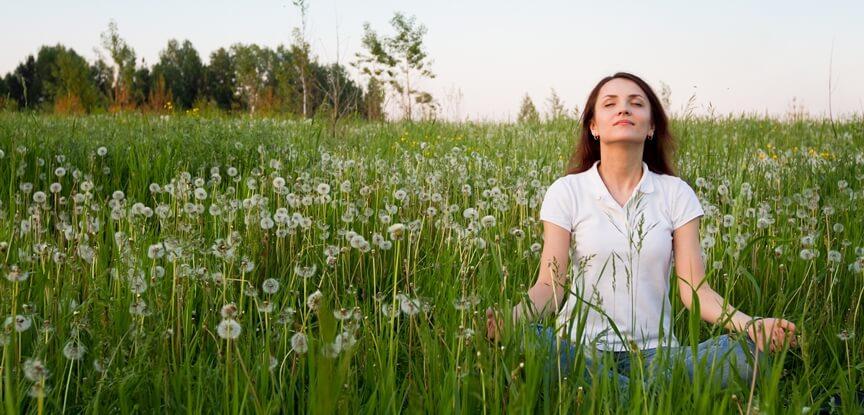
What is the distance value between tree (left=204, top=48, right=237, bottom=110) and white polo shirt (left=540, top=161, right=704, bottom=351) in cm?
7767

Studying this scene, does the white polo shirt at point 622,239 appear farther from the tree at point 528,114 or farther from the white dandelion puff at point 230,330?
the tree at point 528,114

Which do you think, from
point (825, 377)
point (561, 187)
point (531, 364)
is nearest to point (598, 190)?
point (561, 187)

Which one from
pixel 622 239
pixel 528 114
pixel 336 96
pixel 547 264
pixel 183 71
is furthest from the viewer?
pixel 183 71

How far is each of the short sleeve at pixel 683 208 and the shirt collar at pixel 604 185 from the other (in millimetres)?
119

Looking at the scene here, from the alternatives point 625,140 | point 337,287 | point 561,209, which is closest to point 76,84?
point 337,287

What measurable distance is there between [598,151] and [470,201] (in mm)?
1824

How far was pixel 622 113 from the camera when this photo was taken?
10.6 ft

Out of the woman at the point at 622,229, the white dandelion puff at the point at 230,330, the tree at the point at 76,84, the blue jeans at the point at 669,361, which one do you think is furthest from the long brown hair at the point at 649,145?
the tree at the point at 76,84

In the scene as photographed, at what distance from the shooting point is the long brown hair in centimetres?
363

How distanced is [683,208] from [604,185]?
338mm

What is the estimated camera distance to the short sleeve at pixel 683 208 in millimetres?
3244

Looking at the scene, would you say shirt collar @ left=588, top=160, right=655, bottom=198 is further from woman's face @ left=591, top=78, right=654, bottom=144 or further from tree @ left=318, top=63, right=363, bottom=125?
tree @ left=318, top=63, right=363, bottom=125

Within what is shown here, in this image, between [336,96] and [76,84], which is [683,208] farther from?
[76,84]

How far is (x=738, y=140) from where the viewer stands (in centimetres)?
909
